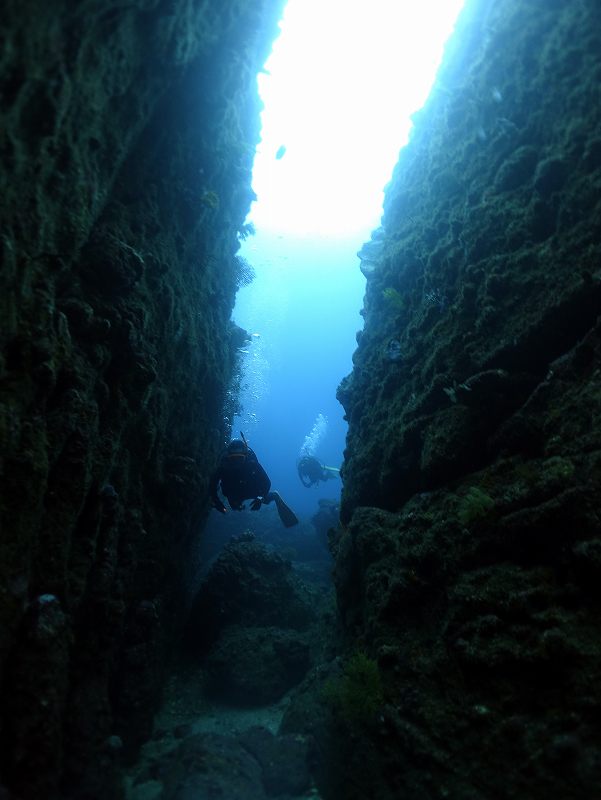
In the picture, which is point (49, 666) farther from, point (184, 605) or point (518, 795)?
point (184, 605)

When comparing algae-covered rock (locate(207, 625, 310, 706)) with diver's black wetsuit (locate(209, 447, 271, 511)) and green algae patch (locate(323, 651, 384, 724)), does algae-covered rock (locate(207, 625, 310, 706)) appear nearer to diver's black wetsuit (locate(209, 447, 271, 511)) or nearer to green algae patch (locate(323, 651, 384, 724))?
diver's black wetsuit (locate(209, 447, 271, 511))

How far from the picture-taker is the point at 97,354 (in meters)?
5.14

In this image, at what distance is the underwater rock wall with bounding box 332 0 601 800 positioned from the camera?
3.46 metres

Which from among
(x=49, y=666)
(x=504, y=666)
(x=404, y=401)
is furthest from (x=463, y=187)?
(x=49, y=666)

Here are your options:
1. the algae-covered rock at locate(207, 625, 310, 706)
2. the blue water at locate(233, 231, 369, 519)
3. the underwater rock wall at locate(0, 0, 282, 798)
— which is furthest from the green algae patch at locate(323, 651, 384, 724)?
the blue water at locate(233, 231, 369, 519)

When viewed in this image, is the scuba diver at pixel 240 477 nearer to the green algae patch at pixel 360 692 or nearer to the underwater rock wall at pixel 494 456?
the underwater rock wall at pixel 494 456

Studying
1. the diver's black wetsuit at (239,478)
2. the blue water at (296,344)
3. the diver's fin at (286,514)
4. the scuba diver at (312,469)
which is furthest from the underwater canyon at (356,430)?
the blue water at (296,344)

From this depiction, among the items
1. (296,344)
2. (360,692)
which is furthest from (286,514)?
(296,344)

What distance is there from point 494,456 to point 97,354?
15.7 ft

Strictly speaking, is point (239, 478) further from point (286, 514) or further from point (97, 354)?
point (97, 354)

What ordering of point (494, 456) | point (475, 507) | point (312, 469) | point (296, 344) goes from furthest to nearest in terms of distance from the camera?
point (296, 344) < point (312, 469) < point (494, 456) < point (475, 507)

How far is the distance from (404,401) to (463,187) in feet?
13.8

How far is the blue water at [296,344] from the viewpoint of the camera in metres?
66.9

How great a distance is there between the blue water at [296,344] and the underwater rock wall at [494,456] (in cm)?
3790
